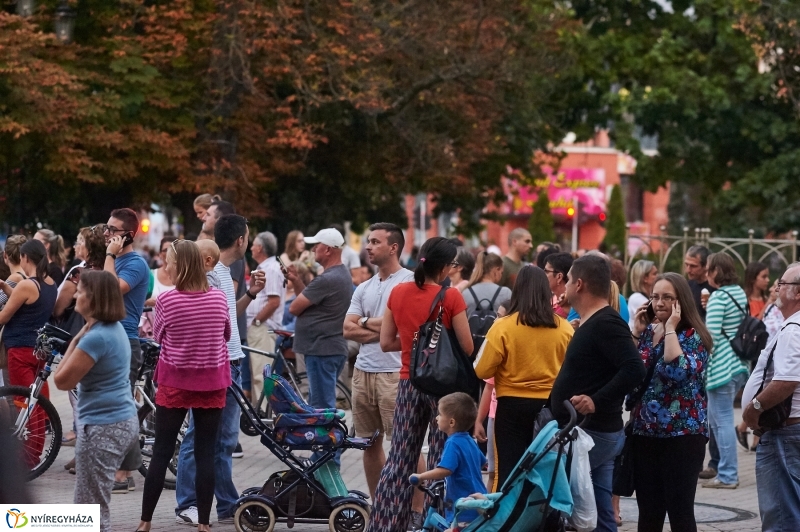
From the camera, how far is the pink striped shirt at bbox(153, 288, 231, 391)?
324 inches

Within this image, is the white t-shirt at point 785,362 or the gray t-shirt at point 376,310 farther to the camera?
the gray t-shirt at point 376,310

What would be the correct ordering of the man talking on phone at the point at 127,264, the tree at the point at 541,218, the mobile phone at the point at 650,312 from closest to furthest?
the mobile phone at the point at 650,312 → the man talking on phone at the point at 127,264 → the tree at the point at 541,218

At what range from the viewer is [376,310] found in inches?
362

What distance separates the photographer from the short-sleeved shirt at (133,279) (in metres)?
9.97

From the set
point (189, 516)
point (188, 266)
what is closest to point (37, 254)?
point (189, 516)

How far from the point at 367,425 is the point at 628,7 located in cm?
2425

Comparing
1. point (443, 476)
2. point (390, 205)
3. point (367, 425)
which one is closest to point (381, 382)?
point (367, 425)

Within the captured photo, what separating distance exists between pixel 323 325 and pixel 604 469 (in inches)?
151

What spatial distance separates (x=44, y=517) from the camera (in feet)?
17.9

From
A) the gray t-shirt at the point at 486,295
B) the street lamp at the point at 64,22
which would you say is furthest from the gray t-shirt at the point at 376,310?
the street lamp at the point at 64,22

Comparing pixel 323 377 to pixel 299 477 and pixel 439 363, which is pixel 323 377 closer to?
pixel 299 477

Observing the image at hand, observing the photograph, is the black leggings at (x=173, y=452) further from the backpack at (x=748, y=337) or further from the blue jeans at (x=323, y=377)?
the backpack at (x=748, y=337)

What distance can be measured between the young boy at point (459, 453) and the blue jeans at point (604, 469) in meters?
0.67

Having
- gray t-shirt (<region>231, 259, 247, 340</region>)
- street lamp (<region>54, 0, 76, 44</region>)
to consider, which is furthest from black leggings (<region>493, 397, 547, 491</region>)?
street lamp (<region>54, 0, 76, 44</region>)
